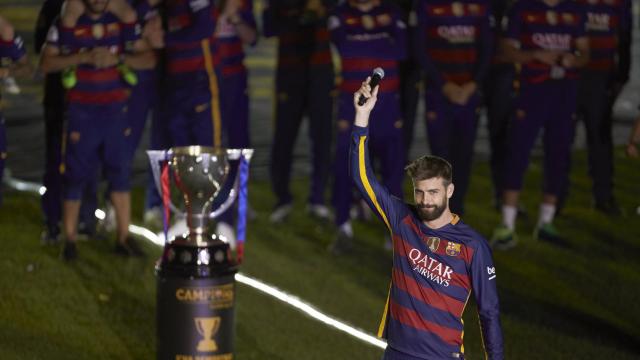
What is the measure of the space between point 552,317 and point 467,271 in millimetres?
3420

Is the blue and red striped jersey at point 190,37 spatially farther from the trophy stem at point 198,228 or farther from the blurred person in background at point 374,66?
the trophy stem at point 198,228

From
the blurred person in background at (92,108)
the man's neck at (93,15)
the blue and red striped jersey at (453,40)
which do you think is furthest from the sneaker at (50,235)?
the blue and red striped jersey at (453,40)

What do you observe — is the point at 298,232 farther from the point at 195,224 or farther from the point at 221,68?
the point at 195,224

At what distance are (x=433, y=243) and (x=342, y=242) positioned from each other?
4.86m

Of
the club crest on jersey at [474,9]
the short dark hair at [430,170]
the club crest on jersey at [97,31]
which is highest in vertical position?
the club crest on jersey at [474,9]

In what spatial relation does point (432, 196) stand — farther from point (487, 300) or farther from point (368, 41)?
point (368, 41)

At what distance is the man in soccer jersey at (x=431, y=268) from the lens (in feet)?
20.9

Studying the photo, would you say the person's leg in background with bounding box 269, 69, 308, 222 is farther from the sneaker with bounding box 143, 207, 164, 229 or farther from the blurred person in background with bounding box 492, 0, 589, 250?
the blurred person in background with bounding box 492, 0, 589, 250

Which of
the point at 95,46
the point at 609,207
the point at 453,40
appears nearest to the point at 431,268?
the point at 95,46

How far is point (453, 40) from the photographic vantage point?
38.3ft

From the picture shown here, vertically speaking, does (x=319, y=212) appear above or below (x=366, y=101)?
below

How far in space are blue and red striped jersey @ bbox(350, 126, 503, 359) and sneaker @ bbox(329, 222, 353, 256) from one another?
4663 millimetres

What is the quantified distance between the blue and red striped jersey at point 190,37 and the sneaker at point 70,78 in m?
0.94

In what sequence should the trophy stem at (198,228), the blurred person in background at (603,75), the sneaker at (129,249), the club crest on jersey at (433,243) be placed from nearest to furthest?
1. the club crest on jersey at (433,243)
2. the trophy stem at (198,228)
3. the sneaker at (129,249)
4. the blurred person in background at (603,75)
